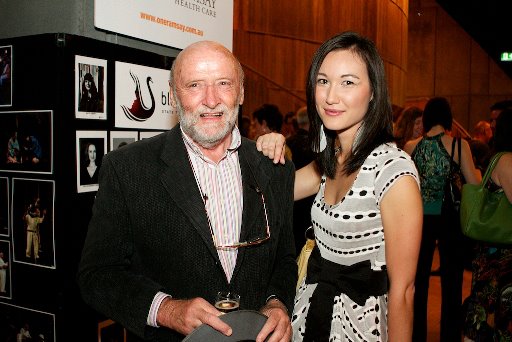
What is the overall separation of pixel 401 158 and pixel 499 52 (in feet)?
49.6

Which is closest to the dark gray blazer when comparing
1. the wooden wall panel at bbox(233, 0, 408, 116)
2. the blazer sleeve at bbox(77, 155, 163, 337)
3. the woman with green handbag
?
the blazer sleeve at bbox(77, 155, 163, 337)

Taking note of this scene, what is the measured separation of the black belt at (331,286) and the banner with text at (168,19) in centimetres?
125

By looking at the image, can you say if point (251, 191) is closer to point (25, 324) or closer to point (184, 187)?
Result: point (184, 187)

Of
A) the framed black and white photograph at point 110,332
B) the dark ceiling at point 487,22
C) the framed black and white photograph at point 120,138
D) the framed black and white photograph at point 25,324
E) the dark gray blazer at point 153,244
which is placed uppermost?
the dark ceiling at point 487,22

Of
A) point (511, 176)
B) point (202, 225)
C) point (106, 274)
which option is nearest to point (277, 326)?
point (202, 225)

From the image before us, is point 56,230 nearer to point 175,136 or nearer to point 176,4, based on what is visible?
point 175,136

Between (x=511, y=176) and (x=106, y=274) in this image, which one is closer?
(x=106, y=274)

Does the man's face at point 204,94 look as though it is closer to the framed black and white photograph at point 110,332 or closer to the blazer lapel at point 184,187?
the blazer lapel at point 184,187

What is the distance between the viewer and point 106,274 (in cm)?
149

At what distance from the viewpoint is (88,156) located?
1887 mm

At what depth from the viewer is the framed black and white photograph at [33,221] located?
5.94 ft

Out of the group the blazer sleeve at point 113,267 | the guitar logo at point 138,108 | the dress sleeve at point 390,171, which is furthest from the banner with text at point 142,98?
the dress sleeve at point 390,171

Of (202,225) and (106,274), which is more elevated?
(202,225)

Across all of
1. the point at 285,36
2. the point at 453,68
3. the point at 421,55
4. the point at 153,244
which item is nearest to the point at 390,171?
the point at 153,244
